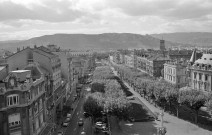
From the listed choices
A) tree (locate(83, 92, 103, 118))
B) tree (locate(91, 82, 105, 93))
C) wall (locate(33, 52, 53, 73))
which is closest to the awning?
tree (locate(83, 92, 103, 118))

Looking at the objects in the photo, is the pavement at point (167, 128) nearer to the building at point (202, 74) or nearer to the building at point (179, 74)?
the building at point (202, 74)

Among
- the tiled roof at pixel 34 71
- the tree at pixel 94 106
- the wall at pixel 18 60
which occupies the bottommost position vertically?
the tree at pixel 94 106

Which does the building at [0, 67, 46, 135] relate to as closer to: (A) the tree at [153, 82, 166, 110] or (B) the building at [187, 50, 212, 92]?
(A) the tree at [153, 82, 166, 110]

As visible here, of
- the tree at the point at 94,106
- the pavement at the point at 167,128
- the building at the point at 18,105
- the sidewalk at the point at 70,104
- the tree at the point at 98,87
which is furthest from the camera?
the tree at the point at 98,87

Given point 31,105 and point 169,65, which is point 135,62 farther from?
point 31,105

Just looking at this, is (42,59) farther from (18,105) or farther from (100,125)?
(18,105)

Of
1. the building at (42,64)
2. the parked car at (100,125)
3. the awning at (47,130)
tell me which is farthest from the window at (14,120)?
the parked car at (100,125)

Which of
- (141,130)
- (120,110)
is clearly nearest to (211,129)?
(141,130)
